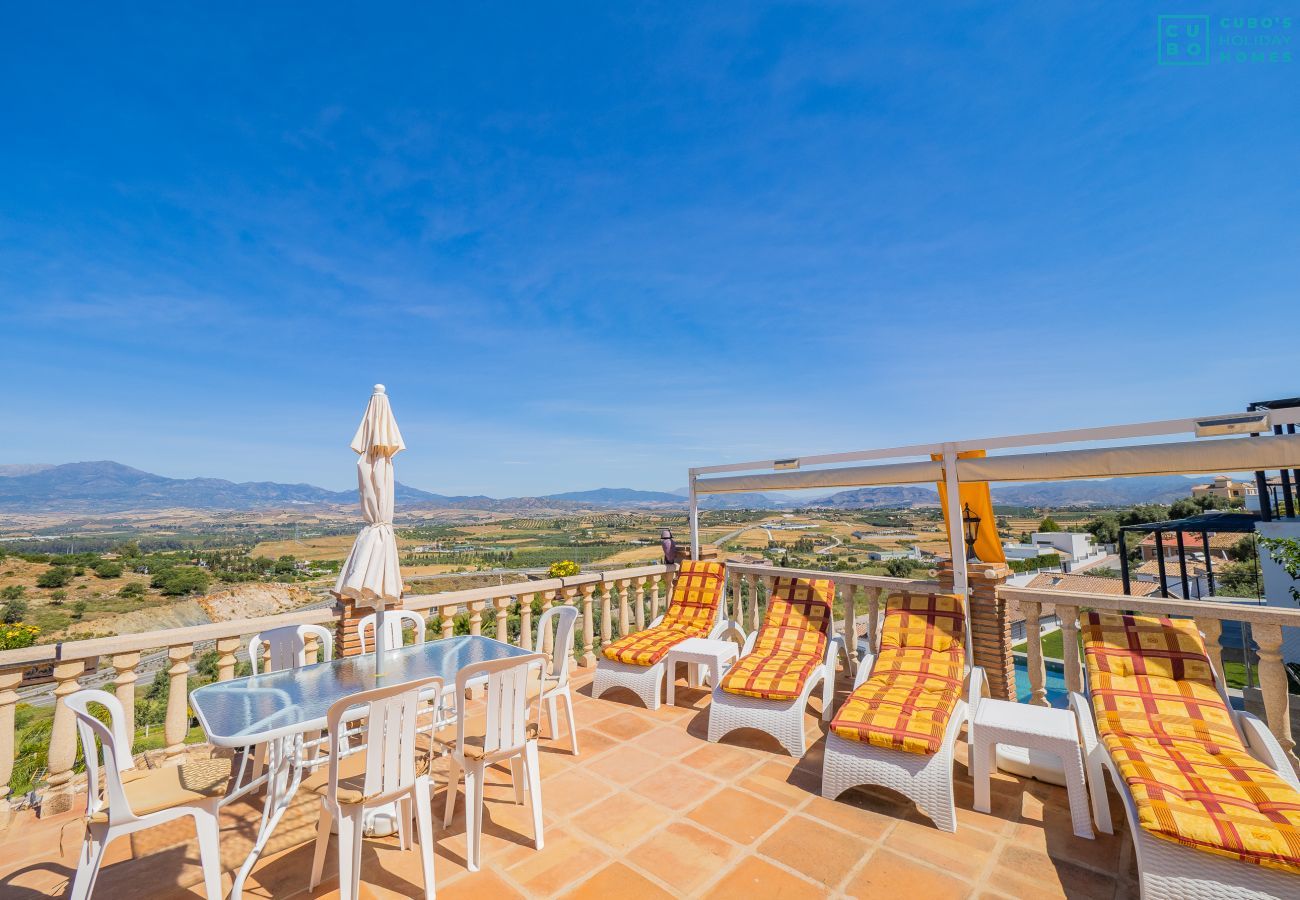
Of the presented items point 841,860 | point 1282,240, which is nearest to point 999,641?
point 841,860

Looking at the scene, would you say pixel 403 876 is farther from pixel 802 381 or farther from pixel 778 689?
pixel 802 381

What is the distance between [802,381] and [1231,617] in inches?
651

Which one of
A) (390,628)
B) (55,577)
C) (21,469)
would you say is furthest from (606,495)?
(21,469)

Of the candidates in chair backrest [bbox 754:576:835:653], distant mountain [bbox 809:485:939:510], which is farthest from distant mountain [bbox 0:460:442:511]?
chair backrest [bbox 754:576:835:653]

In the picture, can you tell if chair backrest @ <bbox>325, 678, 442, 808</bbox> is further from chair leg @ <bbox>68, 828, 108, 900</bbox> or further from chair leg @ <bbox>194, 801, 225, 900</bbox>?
chair leg @ <bbox>68, 828, 108, 900</bbox>

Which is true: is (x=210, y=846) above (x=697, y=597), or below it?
below

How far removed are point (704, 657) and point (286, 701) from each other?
10.0ft

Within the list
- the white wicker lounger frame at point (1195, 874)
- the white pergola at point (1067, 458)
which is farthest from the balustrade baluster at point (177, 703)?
the white wicker lounger frame at point (1195, 874)

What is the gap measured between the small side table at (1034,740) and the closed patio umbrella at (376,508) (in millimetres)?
3646

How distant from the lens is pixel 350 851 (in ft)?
7.00

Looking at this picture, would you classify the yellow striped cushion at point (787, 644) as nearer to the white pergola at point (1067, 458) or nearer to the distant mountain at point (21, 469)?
the white pergola at point (1067, 458)

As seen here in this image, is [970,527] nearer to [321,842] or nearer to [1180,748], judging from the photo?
[1180,748]

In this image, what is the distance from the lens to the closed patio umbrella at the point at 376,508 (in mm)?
3490

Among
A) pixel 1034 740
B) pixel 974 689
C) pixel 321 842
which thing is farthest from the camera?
pixel 974 689
